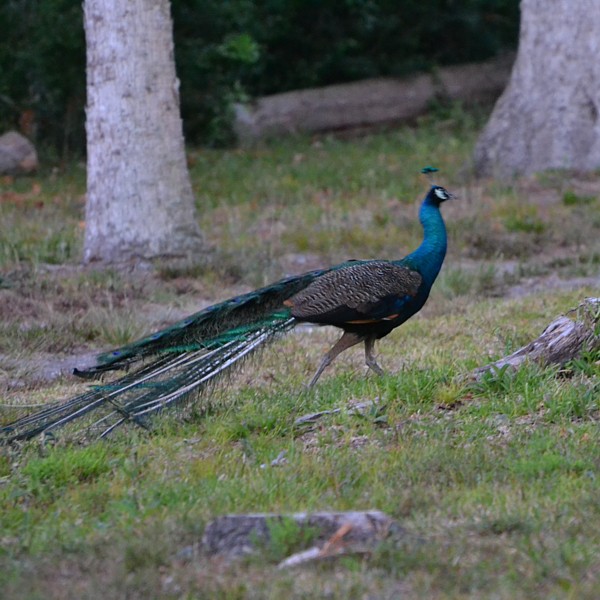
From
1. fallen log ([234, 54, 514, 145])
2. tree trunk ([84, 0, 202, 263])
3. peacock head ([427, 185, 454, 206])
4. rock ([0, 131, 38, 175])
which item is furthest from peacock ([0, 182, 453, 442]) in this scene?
fallen log ([234, 54, 514, 145])

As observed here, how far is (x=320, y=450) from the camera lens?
5.66 metres

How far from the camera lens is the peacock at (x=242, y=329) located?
604cm

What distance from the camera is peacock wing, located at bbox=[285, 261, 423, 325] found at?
643cm

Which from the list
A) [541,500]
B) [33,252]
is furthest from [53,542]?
[33,252]

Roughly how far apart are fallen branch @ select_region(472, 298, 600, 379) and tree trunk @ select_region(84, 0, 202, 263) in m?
5.20

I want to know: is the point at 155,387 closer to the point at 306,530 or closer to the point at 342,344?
the point at 342,344

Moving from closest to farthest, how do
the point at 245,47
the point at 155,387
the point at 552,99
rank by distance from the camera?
the point at 155,387 < the point at 552,99 < the point at 245,47

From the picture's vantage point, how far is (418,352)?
7762 mm

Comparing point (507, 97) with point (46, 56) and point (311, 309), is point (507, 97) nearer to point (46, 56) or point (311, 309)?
point (46, 56)

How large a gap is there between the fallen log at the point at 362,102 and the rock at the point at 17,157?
3897 mm

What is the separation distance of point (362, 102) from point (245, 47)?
2.63 metres

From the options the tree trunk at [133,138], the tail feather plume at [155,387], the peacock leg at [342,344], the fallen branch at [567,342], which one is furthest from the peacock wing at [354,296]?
the tree trunk at [133,138]

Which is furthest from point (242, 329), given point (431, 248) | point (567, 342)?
point (567, 342)

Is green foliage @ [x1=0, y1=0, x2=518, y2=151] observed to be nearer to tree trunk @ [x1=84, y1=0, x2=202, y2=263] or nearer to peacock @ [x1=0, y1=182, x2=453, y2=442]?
tree trunk @ [x1=84, y1=0, x2=202, y2=263]
